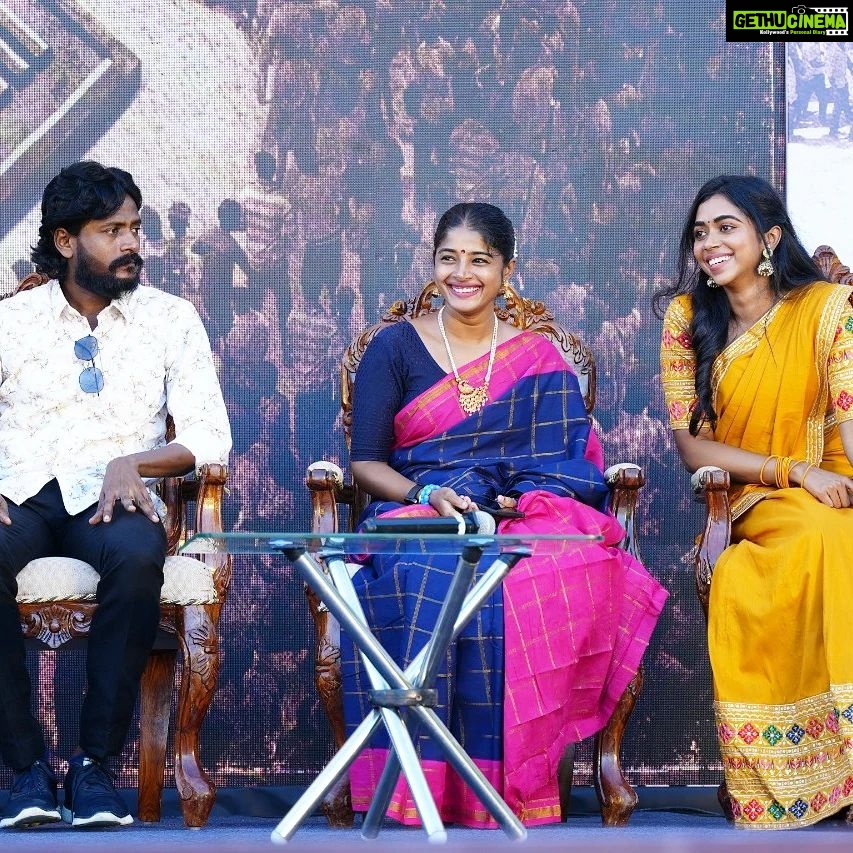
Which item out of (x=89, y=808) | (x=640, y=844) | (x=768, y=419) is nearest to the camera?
(x=640, y=844)

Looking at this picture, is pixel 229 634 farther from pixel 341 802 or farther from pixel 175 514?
pixel 341 802

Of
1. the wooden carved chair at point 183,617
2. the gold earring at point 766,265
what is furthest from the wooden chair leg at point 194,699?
the gold earring at point 766,265

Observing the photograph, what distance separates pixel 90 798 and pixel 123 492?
0.79 metres

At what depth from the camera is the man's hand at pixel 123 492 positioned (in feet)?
13.4

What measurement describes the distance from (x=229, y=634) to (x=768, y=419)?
1935mm

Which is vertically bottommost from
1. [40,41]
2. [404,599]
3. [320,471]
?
[404,599]

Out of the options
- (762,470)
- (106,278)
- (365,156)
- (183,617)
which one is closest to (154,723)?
(183,617)

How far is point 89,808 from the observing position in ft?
12.5

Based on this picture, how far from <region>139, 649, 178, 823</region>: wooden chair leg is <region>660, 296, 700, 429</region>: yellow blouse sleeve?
161 centimetres

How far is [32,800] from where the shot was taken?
378cm

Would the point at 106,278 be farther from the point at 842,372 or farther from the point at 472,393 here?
the point at 842,372

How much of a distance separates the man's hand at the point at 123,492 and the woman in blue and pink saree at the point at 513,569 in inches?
24.0

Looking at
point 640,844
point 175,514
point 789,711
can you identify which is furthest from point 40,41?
point 640,844

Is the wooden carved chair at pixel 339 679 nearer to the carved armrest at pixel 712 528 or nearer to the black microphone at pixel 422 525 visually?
the carved armrest at pixel 712 528
